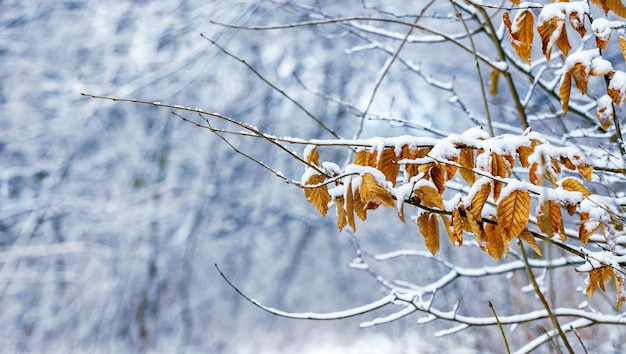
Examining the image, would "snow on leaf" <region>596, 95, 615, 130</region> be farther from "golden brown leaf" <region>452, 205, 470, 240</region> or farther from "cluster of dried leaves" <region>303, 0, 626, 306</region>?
"golden brown leaf" <region>452, 205, 470, 240</region>

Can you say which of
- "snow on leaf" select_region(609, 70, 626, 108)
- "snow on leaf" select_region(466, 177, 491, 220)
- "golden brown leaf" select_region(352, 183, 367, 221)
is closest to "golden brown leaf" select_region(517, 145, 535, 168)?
"snow on leaf" select_region(466, 177, 491, 220)

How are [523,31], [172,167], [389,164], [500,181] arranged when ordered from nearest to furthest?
[500,181] → [389,164] → [523,31] → [172,167]

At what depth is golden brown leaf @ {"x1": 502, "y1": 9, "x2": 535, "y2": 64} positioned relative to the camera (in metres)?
1.40

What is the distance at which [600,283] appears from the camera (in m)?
1.30

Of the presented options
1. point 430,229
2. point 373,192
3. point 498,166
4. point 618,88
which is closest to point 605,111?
point 618,88

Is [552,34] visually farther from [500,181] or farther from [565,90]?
[500,181]

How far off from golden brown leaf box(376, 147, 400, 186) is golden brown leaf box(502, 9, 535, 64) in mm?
357

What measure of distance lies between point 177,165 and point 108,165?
2.63 ft

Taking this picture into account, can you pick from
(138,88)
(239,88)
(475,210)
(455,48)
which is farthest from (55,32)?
(475,210)

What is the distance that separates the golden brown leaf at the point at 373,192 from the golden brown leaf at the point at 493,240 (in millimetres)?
210

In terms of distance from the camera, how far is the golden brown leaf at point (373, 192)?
1189mm

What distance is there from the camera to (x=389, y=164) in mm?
1310

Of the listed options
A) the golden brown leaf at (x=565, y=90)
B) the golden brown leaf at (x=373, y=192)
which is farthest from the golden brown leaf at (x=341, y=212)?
the golden brown leaf at (x=565, y=90)

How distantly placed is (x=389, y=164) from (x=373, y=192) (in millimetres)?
129
